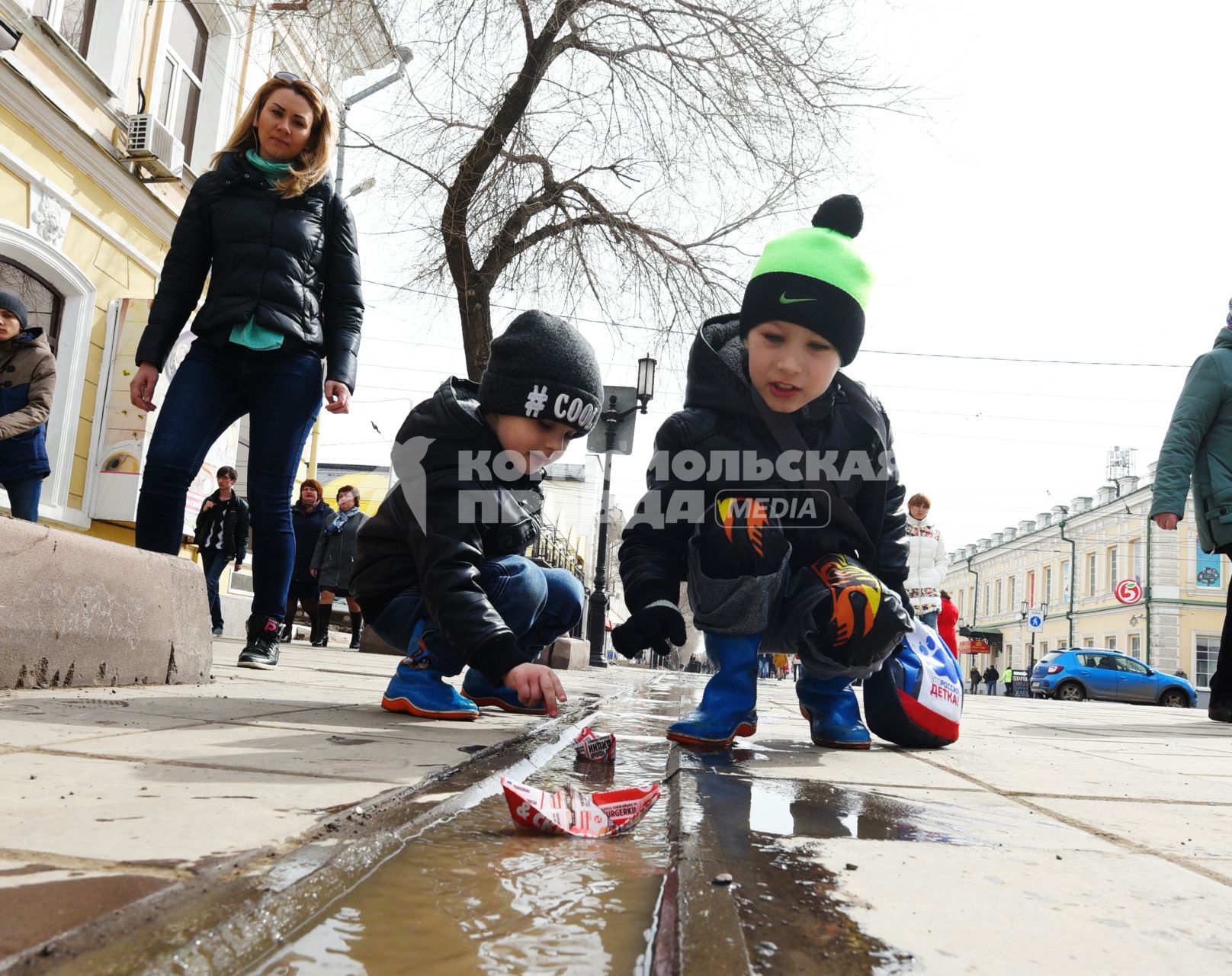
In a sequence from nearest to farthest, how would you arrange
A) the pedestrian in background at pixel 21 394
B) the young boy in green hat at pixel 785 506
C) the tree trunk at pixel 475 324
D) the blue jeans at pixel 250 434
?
the young boy in green hat at pixel 785 506 < the blue jeans at pixel 250 434 < the pedestrian in background at pixel 21 394 < the tree trunk at pixel 475 324

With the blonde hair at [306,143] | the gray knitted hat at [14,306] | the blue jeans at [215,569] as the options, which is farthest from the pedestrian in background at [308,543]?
the blonde hair at [306,143]

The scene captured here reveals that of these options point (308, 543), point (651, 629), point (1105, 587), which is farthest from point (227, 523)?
point (1105, 587)

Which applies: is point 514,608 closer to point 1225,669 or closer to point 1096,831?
point 1096,831

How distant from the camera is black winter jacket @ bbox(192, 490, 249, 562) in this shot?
8727mm

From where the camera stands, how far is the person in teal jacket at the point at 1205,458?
5.08 m

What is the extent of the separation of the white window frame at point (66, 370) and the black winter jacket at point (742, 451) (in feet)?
22.0

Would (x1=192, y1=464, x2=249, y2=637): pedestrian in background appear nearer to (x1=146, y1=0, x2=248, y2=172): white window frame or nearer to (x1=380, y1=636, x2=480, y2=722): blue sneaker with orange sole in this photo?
(x1=146, y1=0, x2=248, y2=172): white window frame

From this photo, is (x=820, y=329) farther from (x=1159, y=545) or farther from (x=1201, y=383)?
(x=1159, y=545)

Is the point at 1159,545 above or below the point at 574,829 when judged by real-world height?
above

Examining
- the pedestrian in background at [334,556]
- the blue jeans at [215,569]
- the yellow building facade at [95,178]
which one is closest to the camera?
the yellow building facade at [95,178]

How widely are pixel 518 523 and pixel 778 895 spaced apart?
1738 millimetres

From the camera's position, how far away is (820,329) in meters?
2.71

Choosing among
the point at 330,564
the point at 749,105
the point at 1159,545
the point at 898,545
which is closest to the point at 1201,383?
the point at 898,545

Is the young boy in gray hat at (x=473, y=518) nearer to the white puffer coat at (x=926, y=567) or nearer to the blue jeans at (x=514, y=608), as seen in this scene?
the blue jeans at (x=514, y=608)
